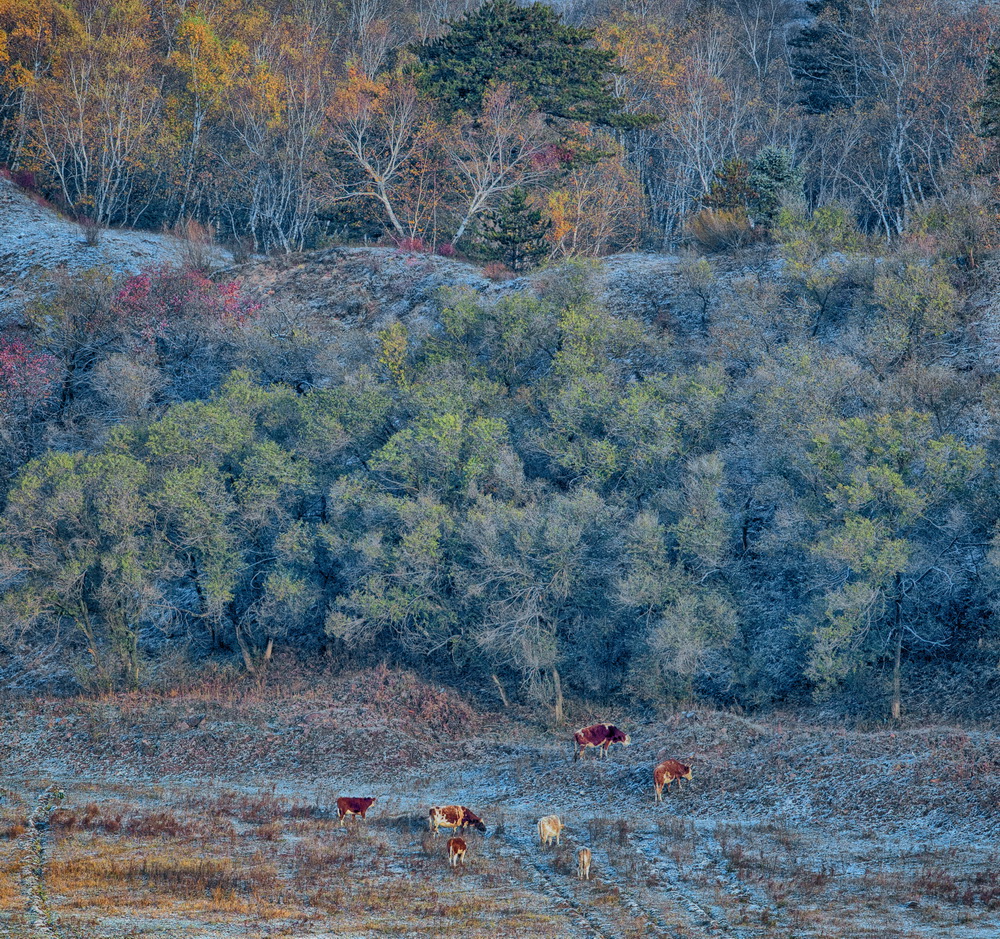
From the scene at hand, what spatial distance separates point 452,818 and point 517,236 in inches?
1392

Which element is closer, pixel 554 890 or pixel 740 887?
pixel 740 887

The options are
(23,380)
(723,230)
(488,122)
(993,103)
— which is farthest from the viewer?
(488,122)

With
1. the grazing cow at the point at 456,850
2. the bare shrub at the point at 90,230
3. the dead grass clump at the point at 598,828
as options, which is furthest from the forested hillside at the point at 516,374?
the grazing cow at the point at 456,850

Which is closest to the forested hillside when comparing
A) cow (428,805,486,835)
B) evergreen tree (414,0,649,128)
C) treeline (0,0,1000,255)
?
evergreen tree (414,0,649,128)

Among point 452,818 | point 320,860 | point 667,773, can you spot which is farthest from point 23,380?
point 667,773

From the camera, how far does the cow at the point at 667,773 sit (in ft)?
77.6

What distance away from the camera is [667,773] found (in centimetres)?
2375

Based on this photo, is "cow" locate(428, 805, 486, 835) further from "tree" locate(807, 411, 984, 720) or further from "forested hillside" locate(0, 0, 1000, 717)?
"tree" locate(807, 411, 984, 720)

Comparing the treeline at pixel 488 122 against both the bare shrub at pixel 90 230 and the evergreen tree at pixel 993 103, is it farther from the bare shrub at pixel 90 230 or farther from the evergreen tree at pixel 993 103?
the evergreen tree at pixel 993 103

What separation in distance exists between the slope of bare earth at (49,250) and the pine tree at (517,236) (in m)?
15.9

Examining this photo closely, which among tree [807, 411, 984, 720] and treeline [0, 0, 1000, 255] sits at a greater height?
treeline [0, 0, 1000, 255]

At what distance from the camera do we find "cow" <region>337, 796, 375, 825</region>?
22.9 m

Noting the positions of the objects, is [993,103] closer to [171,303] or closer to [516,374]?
[516,374]

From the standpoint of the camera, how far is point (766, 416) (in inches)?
1264
